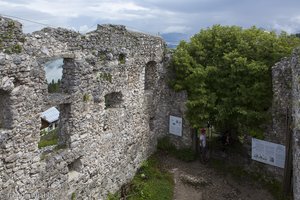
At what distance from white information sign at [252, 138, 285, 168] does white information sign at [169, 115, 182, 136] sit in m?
3.41

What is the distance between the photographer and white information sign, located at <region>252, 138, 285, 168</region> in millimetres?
13500

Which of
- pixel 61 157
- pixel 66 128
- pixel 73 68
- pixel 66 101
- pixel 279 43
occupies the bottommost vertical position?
pixel 61 157

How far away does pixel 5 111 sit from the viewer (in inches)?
336

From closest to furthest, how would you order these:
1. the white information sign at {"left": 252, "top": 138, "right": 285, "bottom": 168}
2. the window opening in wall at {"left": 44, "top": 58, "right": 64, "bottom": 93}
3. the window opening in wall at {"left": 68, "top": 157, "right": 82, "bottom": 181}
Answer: the window opening in wall at {"left": 44, "top": 58, "right": 64, "bottom": 93}
the window opening in wall at {"left": 68, "top": 157, "right": 82, "bottom": 181}
the white information sign at {"left": 252, "top": 138, "right": 285, "bottom": 168}

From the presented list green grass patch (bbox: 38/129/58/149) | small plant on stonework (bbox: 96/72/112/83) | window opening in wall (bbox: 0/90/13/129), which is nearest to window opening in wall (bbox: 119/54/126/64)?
small plant on stonework (bbox: 96/72/112/83)

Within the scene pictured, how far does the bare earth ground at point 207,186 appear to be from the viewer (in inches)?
534

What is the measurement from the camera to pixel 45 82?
939cm

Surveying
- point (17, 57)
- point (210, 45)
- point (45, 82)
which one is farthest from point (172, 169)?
point (17, 57)

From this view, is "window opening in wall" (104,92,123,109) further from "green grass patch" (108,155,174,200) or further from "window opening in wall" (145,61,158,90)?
"green grass patch" (108,155,174,200)

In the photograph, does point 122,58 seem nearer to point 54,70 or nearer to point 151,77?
point 151,77

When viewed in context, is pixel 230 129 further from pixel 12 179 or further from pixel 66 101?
pixel 12 179

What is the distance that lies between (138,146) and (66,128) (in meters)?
4.83

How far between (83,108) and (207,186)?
19.8 feet

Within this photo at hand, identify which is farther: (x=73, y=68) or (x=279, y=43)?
(x=279, y=43)
